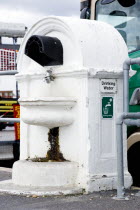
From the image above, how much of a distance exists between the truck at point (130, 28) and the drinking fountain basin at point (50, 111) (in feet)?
2.54

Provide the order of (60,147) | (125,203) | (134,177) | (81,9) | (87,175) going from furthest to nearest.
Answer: (81,9) < (134,177) < (60,147) < (87,175) < (125,203)

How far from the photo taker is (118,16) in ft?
20.9

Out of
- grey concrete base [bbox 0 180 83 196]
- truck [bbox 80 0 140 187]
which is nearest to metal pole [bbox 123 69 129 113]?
truck [bbox 80 0 140 187]

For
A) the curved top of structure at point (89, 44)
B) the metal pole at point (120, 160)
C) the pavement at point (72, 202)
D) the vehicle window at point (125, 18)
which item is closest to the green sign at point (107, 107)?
the curved top of structure at point (89, 44)

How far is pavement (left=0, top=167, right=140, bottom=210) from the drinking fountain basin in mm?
752

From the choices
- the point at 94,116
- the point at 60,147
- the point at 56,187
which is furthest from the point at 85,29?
the point at 56,187

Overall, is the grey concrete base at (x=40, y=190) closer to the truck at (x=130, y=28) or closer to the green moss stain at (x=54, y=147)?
the green moss stain at (x=54, y=147)

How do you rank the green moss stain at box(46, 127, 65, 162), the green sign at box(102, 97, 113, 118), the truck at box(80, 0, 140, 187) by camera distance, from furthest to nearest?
the truck at box(80, 0, 140, 187), the green moss stain at box(46, 127, 65, 162), the green sign at box(102, 97, 113, 118)

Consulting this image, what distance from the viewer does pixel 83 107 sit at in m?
4.91

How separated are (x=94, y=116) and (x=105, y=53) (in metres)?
0.66

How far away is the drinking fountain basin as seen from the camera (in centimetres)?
489

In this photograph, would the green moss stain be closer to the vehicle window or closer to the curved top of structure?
the curved top of structure

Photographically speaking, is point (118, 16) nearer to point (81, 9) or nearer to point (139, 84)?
point (81, 9)

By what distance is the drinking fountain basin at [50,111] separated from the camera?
4895 mm
